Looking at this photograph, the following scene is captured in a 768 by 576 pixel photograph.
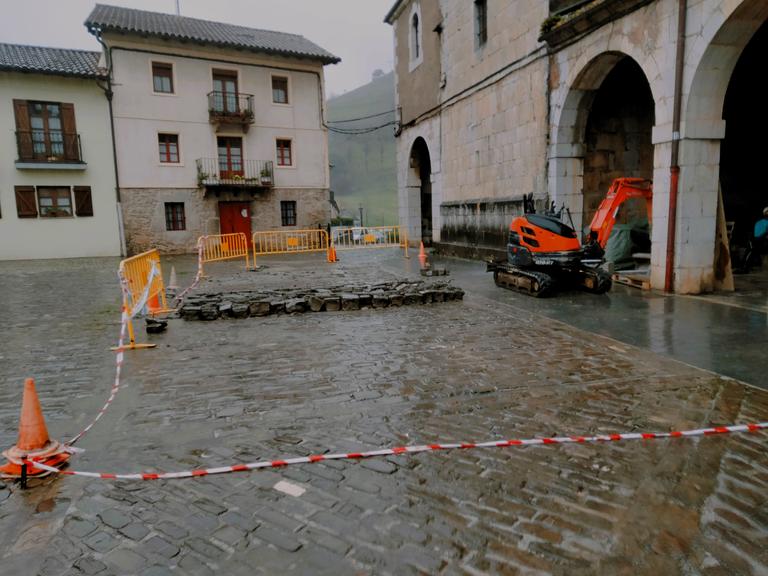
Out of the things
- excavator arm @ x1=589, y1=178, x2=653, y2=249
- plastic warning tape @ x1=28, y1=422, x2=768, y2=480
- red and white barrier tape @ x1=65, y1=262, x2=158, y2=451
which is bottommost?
plastic warning tape @ x1=28, y1=422, x2=768, y2=480

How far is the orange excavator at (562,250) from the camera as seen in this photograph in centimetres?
973

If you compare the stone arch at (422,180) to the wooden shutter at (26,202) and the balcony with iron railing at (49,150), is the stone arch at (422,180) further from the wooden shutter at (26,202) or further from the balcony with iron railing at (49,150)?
the wooden shutter at (26,202)

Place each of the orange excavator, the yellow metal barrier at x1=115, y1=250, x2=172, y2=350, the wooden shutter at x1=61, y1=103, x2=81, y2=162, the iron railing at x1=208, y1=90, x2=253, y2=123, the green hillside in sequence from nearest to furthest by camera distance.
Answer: the yellow metal barrier at x1=115, y1=250, x2=172, y2=350, the orange excavator, the wooden shutter at x1=61, y1=103, x2=81, y2=162, the iron railing at x1=208, y1=90, x2=253, y2=123, the green hillside

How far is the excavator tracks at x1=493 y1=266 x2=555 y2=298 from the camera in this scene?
31.9ft

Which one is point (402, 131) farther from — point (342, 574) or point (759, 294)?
point (342, 574)

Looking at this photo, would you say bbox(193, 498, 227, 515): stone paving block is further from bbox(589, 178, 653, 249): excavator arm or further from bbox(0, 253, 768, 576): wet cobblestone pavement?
bbox(589, 178, 653, 249): excavator arm

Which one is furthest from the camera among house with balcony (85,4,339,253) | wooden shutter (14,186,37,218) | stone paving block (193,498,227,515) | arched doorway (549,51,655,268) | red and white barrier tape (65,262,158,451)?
house with balcony (85,4,339,253)

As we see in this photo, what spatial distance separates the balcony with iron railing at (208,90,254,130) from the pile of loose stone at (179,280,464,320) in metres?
18.0

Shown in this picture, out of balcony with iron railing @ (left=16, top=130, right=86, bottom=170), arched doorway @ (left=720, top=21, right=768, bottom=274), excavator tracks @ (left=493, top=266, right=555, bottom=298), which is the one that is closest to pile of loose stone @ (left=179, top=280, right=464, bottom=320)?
excavator tracks @ (left=493, top=266, right=555, bottom=298)

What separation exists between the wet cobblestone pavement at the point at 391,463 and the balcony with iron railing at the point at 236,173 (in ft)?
64.5

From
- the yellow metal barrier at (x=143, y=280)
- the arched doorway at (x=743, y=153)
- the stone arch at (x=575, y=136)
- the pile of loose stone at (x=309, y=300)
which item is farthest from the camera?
the arched doorway at (x=743, y=153)

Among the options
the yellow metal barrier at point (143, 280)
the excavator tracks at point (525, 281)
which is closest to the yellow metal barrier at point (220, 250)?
the yellow metal barrier at point (143, 280)

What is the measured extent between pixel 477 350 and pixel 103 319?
6500 mm

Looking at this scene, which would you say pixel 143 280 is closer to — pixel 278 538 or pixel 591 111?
pixel 278 538
